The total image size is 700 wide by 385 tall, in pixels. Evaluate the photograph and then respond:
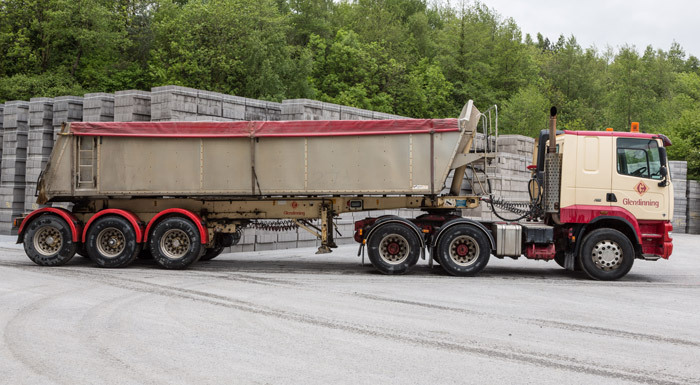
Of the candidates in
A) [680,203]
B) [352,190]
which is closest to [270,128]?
[352,190]

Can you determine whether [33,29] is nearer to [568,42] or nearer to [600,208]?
[600,208]

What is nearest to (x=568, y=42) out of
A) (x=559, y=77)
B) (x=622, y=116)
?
(x=559, y=77)

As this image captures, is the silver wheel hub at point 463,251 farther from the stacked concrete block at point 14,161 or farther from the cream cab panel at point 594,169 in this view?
the stacked concrete block at point 14,161

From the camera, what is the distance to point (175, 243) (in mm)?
13531

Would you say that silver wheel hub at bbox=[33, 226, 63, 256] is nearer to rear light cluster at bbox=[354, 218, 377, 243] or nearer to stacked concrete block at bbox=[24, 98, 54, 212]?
rear light cluster at bbox=[354, 218, 377, 243]

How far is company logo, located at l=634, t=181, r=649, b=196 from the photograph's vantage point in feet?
42.2

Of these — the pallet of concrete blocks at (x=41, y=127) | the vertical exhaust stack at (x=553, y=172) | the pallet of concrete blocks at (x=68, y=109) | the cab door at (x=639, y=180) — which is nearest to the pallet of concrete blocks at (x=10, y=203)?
the pallet of concrete blocks at (x=41, y=127)

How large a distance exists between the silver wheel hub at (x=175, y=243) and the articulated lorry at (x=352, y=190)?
0.02 m

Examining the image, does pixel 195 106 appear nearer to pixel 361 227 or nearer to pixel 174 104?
pixel 174 104

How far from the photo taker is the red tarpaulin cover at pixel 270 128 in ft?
42.4

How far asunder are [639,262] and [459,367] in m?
12.4

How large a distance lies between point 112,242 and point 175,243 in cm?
128

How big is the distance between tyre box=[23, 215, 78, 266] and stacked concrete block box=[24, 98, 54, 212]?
710 cm

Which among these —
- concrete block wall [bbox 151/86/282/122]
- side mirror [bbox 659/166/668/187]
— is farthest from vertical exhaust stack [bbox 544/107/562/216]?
concrete block wall [bbox 151/86/282/122]
